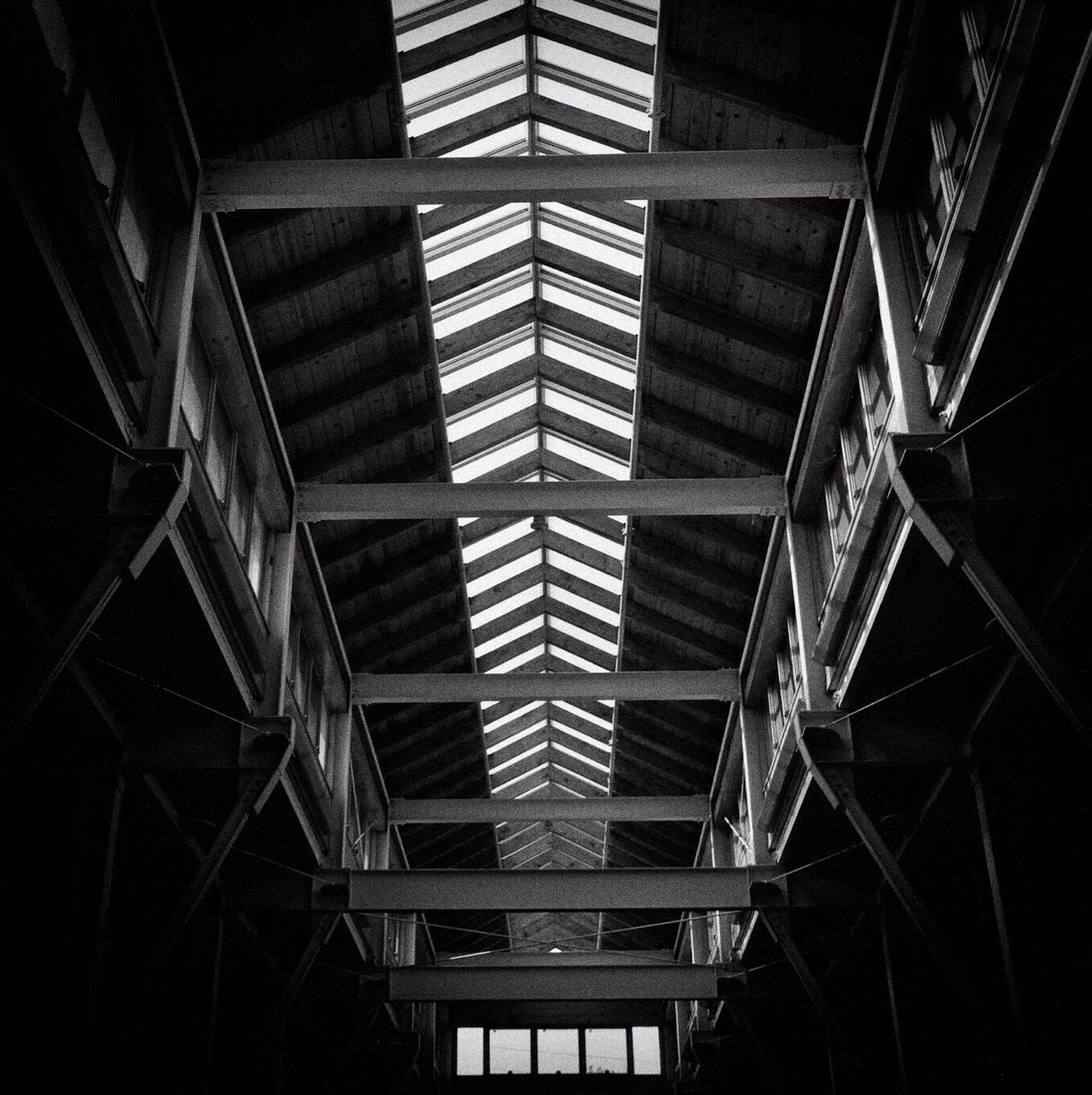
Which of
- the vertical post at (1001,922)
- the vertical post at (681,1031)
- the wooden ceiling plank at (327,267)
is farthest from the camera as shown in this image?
the vertical post at (681,1031)

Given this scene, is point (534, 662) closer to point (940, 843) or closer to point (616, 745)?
point (616, 745)

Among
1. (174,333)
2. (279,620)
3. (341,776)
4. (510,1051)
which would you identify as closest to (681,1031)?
(510,1051)

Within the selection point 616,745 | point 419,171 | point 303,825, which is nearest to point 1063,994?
point 303,825

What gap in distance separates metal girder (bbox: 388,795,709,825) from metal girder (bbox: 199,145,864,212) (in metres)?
16.7

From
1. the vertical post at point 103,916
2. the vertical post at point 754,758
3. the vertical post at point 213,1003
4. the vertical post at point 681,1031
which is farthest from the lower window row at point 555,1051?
the vertical post at point 103,916

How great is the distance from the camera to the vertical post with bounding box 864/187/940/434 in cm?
1243

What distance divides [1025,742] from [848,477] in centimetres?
427

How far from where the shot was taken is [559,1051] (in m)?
44.4

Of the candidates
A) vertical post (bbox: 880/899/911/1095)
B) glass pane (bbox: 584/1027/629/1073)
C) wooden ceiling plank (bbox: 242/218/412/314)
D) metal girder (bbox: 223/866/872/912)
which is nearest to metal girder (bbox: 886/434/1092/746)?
vertical post (bbox: 880/899/911/1095)

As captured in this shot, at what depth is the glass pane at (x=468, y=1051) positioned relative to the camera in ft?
145

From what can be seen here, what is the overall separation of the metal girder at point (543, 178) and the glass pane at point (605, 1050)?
37.3 m

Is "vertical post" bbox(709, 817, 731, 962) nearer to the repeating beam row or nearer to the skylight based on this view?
the repeating beam row

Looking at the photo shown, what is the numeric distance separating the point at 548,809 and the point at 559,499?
11075mm

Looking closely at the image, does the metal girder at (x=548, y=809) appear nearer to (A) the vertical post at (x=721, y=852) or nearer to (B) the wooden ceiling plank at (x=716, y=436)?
(A) the vertical post at (x=721, y=852)
